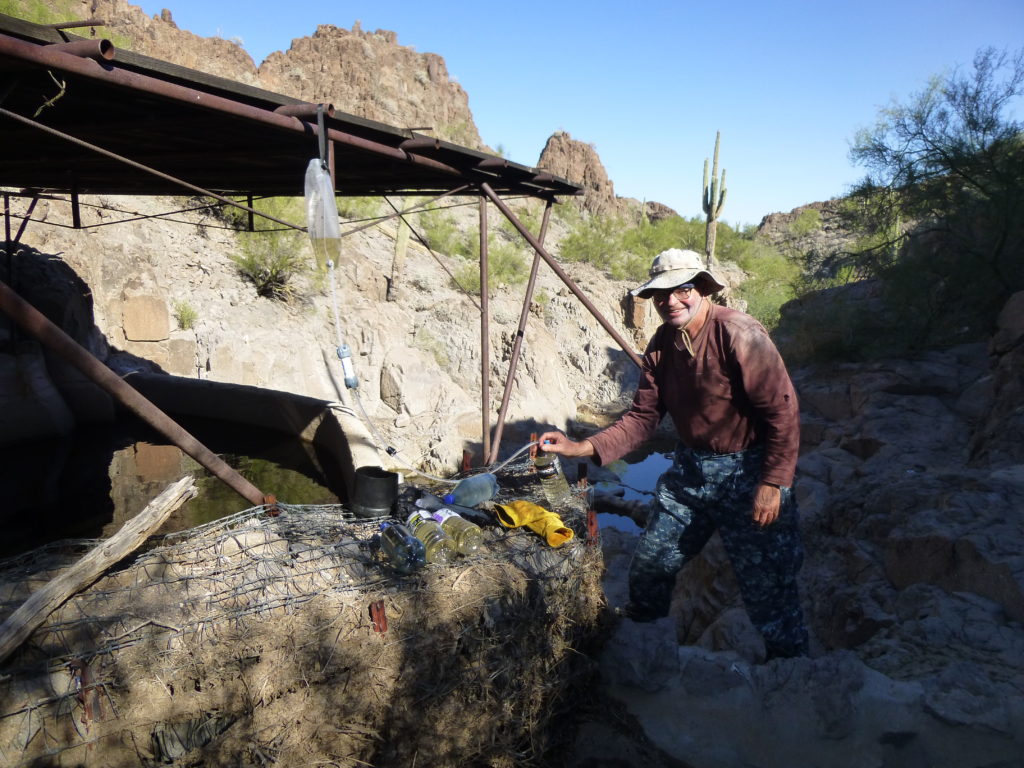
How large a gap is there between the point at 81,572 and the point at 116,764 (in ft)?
2.29

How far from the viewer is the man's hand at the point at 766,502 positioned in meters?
2.76

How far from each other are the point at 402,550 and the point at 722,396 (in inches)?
62.2

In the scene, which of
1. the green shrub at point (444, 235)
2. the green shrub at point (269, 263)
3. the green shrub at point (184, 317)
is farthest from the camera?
the green shrub at point (444, 235)

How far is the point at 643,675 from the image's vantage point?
3.14 metres

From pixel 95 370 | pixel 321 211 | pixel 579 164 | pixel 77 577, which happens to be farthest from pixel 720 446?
pixel 579 164

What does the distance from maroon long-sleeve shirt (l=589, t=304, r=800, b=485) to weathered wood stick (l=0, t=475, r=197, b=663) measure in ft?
6.91

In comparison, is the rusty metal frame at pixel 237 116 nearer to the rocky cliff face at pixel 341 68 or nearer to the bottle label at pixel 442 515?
the bottle label at pixel 442 515

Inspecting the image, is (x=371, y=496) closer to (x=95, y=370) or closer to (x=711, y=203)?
(x=95, y=370)

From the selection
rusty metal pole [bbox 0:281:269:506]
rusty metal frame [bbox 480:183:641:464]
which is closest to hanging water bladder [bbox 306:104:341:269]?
rusty metal pole [bbox 0:281:269:506]

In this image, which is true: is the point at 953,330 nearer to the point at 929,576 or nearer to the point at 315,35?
the point at 929,576

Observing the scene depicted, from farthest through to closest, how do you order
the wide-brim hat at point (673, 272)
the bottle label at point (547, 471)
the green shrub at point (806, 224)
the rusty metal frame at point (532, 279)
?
the green shrub at point (806, 224), the rusty metal frame at point (532, 279), the bottle label at point (547, 471), the wide-brim hat at point (673, 272)

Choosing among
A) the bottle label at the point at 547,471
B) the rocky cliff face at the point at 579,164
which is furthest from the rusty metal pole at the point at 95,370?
the rocky cliff face at the point at 579,164

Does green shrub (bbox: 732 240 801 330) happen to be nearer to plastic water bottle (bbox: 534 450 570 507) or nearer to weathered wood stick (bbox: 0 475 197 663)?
plastic water bottle (bbox: 534 450 570 507)

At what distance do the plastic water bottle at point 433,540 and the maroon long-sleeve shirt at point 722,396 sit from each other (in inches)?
33.8
